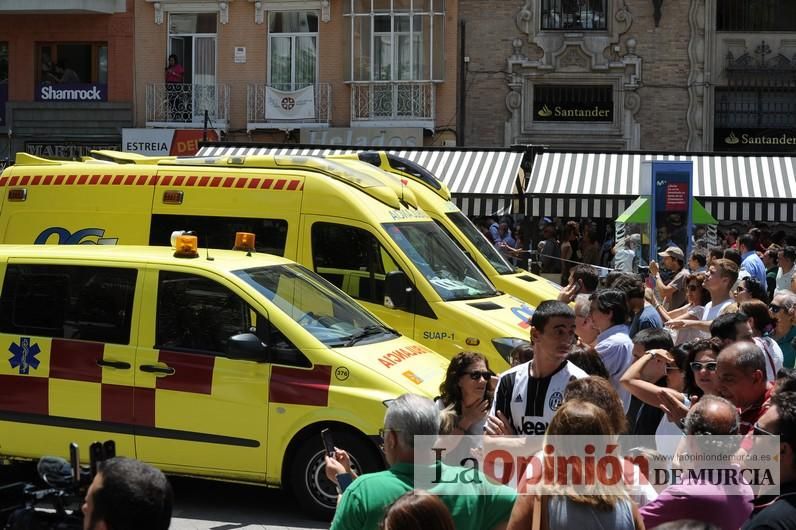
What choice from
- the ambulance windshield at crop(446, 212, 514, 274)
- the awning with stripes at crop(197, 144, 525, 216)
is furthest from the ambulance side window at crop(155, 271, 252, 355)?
the awning with stripes at crop(197, 144, 525, 216)

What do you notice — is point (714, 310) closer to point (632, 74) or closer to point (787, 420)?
point (787, 420)

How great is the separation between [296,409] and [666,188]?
339 inches

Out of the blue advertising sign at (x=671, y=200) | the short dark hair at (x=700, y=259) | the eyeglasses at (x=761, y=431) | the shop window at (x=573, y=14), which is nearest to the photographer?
the eyeglasses at (x=761, y=431)

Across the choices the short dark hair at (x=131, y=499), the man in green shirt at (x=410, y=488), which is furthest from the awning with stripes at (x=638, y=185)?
the short dark hair at (x=131, y=499)

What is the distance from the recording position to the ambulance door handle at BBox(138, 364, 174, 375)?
7.66 meters

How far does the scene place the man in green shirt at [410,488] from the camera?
412 cm

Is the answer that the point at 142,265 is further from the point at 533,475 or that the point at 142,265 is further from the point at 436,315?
the point at 533,475

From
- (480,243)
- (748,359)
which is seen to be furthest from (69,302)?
(480,243)

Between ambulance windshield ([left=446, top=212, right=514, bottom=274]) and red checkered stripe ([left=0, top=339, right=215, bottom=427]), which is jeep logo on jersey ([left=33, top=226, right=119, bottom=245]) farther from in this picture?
ambulance windshield ([left=446, top=212, right=514, bottom=274])

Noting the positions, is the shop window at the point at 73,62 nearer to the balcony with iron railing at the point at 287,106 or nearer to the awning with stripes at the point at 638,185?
the balcony with iron railing at the point at 287,106

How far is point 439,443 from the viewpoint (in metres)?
4.51

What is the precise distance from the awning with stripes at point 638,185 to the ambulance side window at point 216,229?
12338 millimetres

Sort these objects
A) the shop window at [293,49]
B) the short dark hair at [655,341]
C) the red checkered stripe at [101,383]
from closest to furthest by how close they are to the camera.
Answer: the short dark hair at [655,341]
the red checkered stripe at [101,383]
the shop window at [293,49]

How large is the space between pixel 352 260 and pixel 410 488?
5861mm
